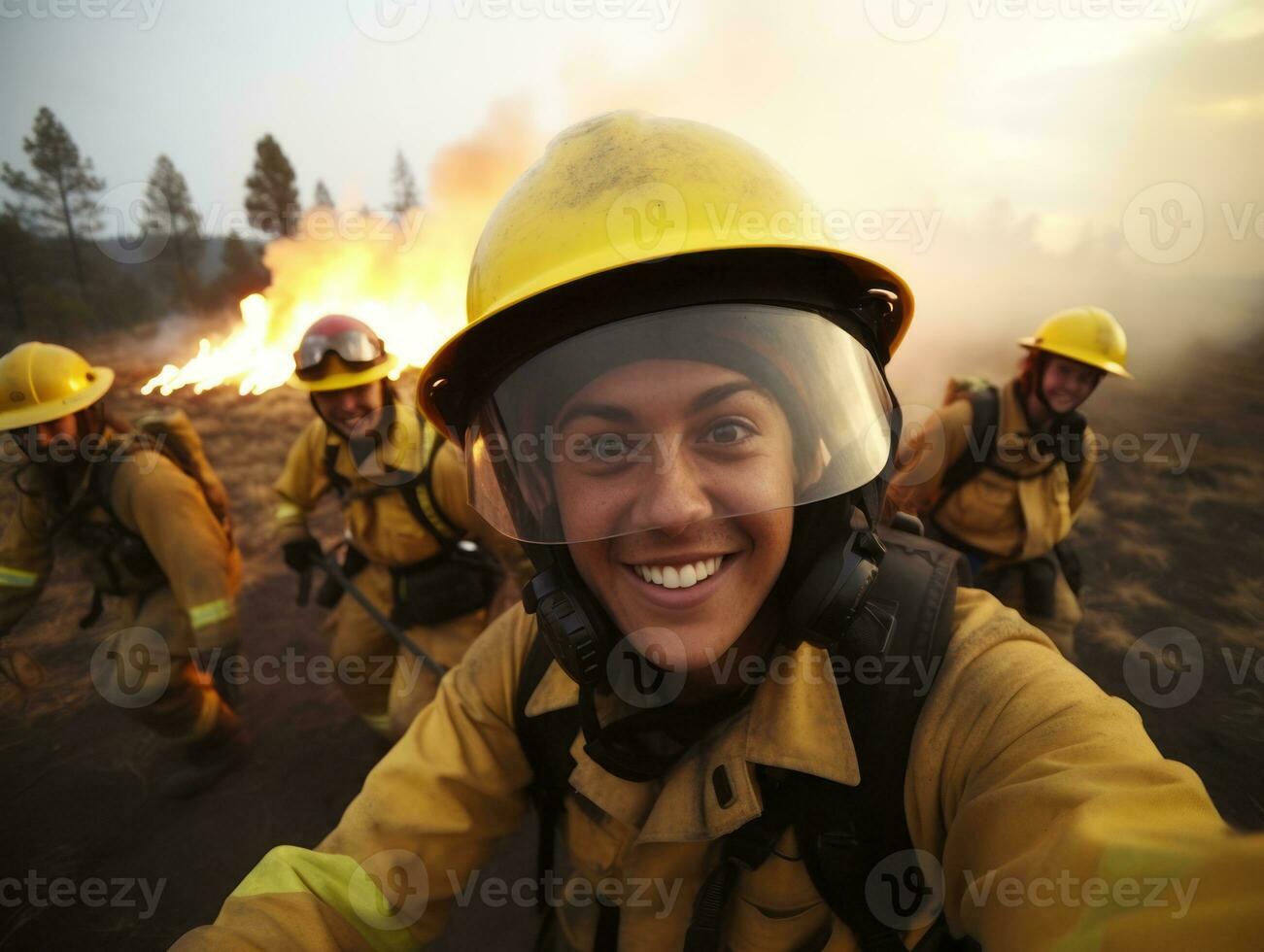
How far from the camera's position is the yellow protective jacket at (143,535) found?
3943 mm

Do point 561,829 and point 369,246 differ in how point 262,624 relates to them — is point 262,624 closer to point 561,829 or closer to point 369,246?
point 561,829

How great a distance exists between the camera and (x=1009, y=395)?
452 centimetres

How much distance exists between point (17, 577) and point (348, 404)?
2.62 meters

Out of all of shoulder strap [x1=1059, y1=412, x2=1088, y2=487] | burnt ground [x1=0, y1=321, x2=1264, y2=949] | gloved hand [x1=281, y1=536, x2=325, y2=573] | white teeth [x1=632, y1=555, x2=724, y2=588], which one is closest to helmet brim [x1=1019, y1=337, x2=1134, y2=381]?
shoulder strap [x1=1059, y1=412, x2=1088, y2=487]

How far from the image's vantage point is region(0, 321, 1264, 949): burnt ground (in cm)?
389

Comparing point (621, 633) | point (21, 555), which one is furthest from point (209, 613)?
point (621, 633)

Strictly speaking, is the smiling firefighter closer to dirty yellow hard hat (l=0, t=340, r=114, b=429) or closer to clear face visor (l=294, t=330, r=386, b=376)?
clear face visor (l=294, t=330, r=386, b=376)

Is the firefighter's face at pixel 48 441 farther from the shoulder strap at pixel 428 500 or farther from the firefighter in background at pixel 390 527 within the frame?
the shoulder strap at pixel 428 500

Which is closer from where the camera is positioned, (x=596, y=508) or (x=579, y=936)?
(x=596, y=508)

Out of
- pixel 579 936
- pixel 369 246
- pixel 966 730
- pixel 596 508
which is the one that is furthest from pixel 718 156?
pixel 369 246

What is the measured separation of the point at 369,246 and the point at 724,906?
19.8 metres

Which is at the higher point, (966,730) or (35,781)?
(966,730)

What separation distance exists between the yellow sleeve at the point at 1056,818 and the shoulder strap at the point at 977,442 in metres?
3.29

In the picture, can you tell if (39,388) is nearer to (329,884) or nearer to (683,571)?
(329,884)
